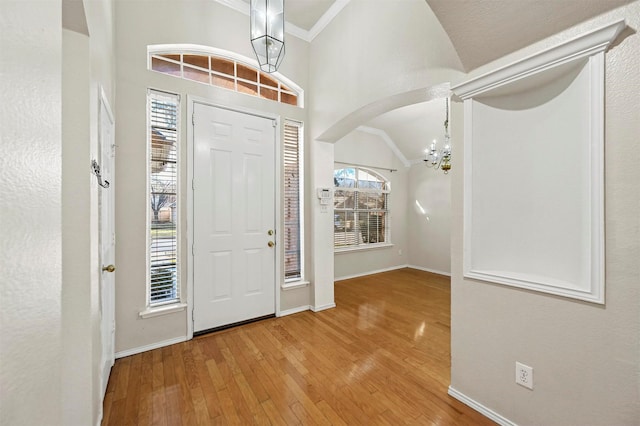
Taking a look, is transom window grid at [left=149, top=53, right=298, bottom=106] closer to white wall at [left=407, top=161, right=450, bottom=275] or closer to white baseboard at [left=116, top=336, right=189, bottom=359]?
white baseboard at [left=116, top=336, right=189, bottom=359]

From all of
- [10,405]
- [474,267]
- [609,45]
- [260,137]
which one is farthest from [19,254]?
[260,137]

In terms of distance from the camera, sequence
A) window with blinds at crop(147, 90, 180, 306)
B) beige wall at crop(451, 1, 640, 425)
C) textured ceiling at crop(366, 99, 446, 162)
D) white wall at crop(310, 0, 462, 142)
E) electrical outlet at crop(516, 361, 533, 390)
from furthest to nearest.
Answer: textured ceiling at crop(366, 99, 446, 162), window with blinds at crop(147, 90, 180, 306), white wall at crop(310, 0, 462, 142), electrical outlet at crop(516, 361, 533, 390), beige wall at crop(451, 1, 640, 425)

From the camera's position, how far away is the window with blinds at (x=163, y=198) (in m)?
2.41

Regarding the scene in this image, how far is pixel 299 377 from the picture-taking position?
1.97m

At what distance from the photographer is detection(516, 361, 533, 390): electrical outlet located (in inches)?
57.2

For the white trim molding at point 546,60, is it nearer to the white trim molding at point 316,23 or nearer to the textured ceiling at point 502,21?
the textured ceiling at point 502,21

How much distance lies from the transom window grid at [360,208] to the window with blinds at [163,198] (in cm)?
288

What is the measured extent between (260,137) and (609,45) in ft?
8.97

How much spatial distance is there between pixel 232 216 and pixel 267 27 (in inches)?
71.5

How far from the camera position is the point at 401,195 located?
598 centimetres

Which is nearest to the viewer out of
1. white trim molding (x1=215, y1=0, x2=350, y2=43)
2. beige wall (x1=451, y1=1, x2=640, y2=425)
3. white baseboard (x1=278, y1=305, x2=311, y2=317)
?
beige wall (x1=451, y1=1, x2=640, y2=425)

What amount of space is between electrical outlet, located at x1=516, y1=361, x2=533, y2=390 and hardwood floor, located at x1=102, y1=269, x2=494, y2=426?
0.35 meters

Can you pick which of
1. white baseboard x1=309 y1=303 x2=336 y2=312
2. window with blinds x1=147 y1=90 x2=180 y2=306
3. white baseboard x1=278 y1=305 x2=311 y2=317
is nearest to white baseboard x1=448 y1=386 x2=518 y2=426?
white baseboard x1=309 y1=303 x2=336 y2=312

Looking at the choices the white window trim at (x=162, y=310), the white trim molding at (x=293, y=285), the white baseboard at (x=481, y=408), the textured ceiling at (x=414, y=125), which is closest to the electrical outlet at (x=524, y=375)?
the white baseboard at (x=481, y=408)
